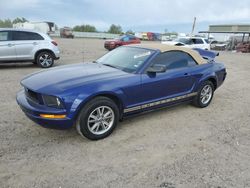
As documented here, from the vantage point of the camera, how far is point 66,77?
11.5 ft

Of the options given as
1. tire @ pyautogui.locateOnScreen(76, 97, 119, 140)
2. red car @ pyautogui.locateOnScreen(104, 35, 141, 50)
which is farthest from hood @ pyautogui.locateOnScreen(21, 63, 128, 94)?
red car @ pyautogui.locateOnScreen(104, 35, 141, 50)

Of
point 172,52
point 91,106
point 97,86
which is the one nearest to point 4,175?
point 91,106

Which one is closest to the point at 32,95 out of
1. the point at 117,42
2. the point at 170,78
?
the point at 170,78

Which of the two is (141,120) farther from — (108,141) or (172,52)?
(172,52)

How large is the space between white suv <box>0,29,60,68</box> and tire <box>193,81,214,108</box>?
6749 millimetres

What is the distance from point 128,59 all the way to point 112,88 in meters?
1.03

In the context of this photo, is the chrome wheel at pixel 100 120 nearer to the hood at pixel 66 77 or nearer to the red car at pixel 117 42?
the hood at pixel 66 77

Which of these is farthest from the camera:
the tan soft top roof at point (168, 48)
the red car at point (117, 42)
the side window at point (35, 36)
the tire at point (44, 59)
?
the red car at point (117, 42)

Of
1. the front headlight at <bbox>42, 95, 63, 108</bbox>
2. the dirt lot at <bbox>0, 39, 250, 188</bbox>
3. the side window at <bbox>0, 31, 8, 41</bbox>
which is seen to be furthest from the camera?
the side window at <bbox>0, 31, 8, 41</bbox>

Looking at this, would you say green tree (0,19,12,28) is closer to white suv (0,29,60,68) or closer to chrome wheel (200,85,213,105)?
white suv (0,29,60,68)

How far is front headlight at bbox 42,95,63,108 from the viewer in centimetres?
307

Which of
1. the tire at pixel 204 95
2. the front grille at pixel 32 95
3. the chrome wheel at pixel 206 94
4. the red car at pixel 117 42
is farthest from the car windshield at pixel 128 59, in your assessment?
the red car at pixel 117 42

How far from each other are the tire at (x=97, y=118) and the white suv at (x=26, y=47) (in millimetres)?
6667

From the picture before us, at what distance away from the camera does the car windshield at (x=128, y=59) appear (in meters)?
3.98
